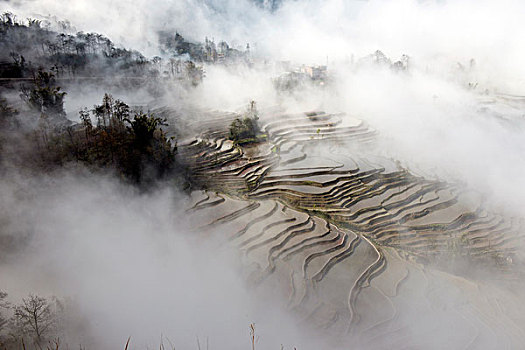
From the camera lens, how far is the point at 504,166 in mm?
18312

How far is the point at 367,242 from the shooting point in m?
11.6

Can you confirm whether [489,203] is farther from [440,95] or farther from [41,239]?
[440,95]

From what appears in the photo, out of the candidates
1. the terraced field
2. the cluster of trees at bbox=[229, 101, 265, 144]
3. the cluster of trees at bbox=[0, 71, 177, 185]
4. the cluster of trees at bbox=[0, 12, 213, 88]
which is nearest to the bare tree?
the terraced field

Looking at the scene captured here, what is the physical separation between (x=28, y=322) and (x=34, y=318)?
133 mm

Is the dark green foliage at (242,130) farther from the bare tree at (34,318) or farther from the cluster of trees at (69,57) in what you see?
the bare tree at (34,318)

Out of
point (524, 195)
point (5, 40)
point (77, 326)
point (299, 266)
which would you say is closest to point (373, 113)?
point (524, 195)

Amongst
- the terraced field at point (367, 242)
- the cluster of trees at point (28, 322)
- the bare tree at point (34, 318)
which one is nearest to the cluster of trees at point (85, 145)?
the terraced field at point (367, 242)

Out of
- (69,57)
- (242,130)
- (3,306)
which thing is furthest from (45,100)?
(69,57)

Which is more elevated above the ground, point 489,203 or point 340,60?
point 340,60

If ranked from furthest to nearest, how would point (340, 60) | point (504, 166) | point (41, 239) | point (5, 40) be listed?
point (340, 60), point (5, 40), point (504, 166), point (41, 239)

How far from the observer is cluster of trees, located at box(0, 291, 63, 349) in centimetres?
691

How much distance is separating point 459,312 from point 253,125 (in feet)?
51.1

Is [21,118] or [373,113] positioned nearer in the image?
[21,118]

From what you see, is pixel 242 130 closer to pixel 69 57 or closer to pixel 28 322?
pixel 28 322
